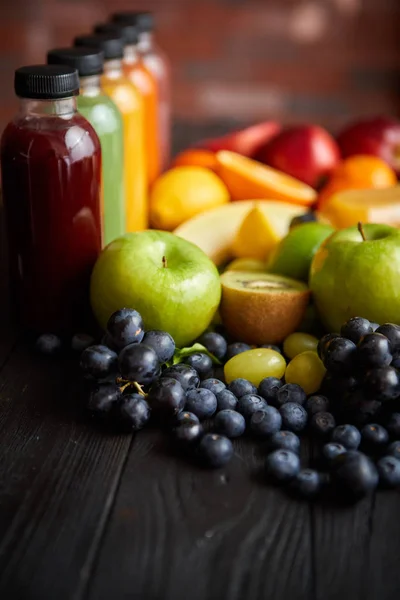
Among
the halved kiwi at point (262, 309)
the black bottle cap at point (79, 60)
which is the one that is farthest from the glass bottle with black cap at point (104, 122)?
the halved kiwi at point (262, 309)

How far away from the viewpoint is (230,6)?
2469 mm

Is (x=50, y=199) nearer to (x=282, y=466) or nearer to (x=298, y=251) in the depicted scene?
(x=298, y=251)

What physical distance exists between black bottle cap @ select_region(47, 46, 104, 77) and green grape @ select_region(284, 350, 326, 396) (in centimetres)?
49

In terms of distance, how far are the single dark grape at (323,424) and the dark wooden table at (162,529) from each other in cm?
3

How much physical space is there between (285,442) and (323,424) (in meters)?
0.06

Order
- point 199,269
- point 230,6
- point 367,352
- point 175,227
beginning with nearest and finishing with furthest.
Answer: point 367,352 → point 199,269 → point 175,227 → point 230,6

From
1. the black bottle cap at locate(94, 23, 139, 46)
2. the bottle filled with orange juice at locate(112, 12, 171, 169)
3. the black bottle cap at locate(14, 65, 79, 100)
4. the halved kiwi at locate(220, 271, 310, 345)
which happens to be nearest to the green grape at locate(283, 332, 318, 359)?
the halved kiwi at locate(220, 271, 310, 345)

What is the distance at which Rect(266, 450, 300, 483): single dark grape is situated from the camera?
0.69 m

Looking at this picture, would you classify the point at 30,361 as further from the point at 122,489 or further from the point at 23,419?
the point at 122,489

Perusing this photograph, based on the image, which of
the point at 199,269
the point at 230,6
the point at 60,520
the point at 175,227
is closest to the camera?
the point at 60,520

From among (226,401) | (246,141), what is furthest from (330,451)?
(246,141)

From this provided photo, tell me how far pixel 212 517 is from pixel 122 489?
91 mm

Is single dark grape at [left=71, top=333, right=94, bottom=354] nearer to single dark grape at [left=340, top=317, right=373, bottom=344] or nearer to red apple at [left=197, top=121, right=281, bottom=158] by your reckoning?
single dark grape at [left=340, top=317, right=373, bottom=344]

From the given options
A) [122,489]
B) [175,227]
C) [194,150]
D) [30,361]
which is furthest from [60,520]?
[194,150]
